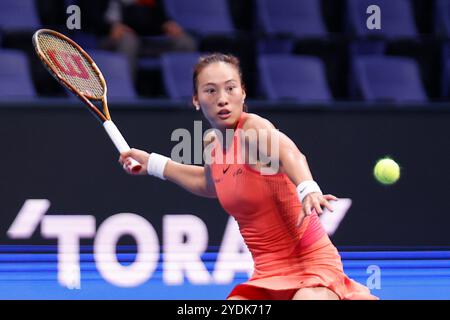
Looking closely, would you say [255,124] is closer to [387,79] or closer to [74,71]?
[74,71]

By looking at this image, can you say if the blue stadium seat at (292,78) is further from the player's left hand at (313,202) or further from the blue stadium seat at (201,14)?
the player's left hand at (313,202)

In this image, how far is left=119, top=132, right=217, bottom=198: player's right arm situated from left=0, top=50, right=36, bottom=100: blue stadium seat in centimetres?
294

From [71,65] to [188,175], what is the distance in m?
0.85

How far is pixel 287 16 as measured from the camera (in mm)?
8383

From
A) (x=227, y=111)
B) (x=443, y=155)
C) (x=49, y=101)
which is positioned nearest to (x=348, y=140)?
(x=443, y=155)

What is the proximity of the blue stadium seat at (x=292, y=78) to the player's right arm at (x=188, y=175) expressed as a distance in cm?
344

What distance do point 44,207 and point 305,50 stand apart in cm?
337

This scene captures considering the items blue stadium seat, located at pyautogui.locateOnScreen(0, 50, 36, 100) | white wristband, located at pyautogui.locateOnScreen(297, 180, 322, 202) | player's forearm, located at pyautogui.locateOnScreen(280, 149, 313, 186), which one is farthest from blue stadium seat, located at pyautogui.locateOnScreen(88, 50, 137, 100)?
white wristband, located at pyautogui.locateOnScreen(297, 180, 322, 202)

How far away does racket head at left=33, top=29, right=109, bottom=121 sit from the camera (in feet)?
14.2

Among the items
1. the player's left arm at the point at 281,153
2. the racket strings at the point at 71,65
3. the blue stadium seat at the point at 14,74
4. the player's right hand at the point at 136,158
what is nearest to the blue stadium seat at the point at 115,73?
the blue stadium seat at the point at 14,74

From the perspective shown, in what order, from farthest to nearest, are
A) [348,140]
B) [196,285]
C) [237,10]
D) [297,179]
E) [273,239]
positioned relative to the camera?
[237,10] < [348,140] < [196,285] < [273,239] < [297,179]

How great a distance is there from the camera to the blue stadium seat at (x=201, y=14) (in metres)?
8.18

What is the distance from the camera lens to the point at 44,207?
5.51m

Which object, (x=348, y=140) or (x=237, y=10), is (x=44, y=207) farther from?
(x=237, y=10)
